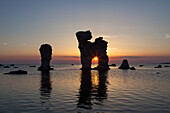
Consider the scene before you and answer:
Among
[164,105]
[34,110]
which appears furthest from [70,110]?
[164,105]

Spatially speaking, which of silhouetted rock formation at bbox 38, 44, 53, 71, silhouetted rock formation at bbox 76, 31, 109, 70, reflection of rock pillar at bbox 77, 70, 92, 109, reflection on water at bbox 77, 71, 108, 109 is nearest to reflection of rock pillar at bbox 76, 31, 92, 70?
silhouetted rock formation at bbox 76, 31, 109, 70

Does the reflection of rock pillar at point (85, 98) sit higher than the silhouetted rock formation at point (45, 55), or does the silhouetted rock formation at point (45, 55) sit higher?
the silhouetted rock formation at point (45, 55)

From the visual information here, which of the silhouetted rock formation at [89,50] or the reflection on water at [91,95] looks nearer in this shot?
the reflection on water at [91,95]

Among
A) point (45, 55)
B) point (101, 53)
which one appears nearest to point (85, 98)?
point (45, 55)

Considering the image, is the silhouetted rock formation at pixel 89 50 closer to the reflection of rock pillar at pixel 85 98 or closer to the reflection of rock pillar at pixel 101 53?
the reflection of rock pillar at pixel 101 53

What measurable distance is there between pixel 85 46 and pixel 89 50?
458 centimetres

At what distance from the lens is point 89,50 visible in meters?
107

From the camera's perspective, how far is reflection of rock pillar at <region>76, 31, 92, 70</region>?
102 m

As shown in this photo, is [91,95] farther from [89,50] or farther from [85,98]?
[89,50]

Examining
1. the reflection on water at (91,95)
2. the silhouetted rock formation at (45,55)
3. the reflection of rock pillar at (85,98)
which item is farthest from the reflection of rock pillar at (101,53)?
the reflection of rock pillar at (85,98)

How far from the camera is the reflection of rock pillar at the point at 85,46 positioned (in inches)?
4026

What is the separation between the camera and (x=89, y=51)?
10750cm

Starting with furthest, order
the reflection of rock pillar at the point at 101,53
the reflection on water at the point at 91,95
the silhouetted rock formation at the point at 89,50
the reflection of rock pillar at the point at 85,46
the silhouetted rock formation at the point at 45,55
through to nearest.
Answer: the reflection of rock pillar at the point at 101,53
the silhouetted rock formation at the point at 89,50
the reflection of rock pillar at the point at 85,46
the silhouetted rock formation at the point at 45,55
the reflection on water at the point at 91,95

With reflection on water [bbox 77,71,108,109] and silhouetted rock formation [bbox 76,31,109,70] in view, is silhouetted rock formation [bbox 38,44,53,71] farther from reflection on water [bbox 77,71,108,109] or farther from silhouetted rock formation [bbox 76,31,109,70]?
reflection on water [bbox 77,71,108,109]
